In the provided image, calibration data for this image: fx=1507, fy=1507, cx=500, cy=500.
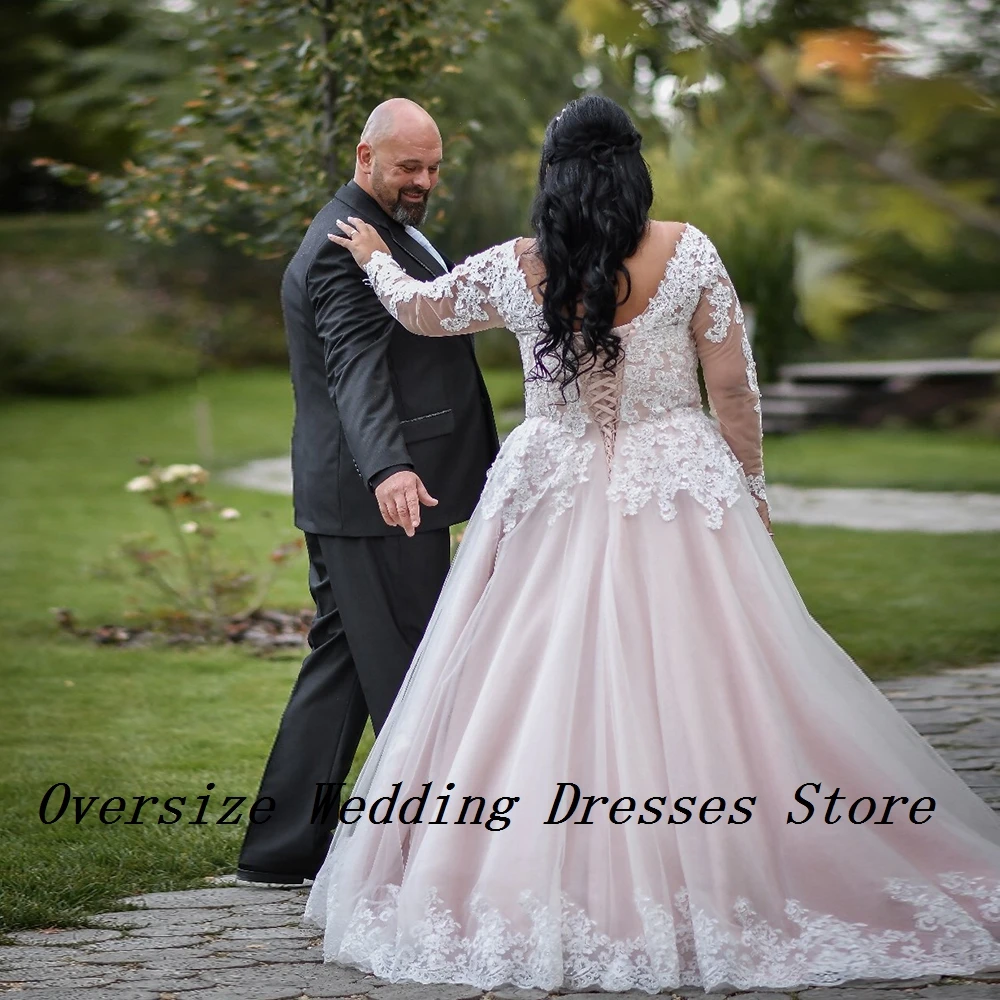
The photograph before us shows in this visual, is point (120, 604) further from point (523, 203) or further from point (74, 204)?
point (74, 204)

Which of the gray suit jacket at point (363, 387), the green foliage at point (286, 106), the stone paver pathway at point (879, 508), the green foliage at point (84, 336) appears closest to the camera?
the gray suit jacket at point (363, 387)

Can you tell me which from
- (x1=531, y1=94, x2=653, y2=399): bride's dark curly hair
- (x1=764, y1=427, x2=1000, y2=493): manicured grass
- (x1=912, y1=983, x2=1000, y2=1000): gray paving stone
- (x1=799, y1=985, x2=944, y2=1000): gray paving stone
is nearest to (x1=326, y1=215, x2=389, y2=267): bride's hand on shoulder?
(x1=531, y1=94, x2=653, y2=399): bride's dark curly hair

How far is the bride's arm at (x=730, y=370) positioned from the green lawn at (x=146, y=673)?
1.80m

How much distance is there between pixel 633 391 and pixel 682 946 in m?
1.18

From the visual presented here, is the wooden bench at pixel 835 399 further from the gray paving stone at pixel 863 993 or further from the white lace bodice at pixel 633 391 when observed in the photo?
the gray paving stone at pixel 863 993

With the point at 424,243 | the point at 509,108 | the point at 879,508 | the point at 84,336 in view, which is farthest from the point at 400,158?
the point at 84,336

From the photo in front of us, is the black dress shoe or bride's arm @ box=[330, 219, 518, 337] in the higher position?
bride's arm @ box=[330, 219, 518, 337]

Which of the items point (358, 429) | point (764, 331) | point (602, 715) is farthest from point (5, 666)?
point (764, 331)

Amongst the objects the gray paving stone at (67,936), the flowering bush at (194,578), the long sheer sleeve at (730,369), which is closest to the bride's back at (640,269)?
the long sheer sleeve at (730,369)

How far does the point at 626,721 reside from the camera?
3.11m

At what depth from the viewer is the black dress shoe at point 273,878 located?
12.6ft

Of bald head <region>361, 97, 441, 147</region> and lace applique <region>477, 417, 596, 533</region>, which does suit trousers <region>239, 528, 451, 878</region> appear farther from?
bald head <region>361, 97, 441, 147</region>

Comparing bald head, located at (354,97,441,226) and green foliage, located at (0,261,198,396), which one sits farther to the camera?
green foliage, located at (0,261,198,396)

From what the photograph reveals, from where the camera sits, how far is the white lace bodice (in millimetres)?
3258
